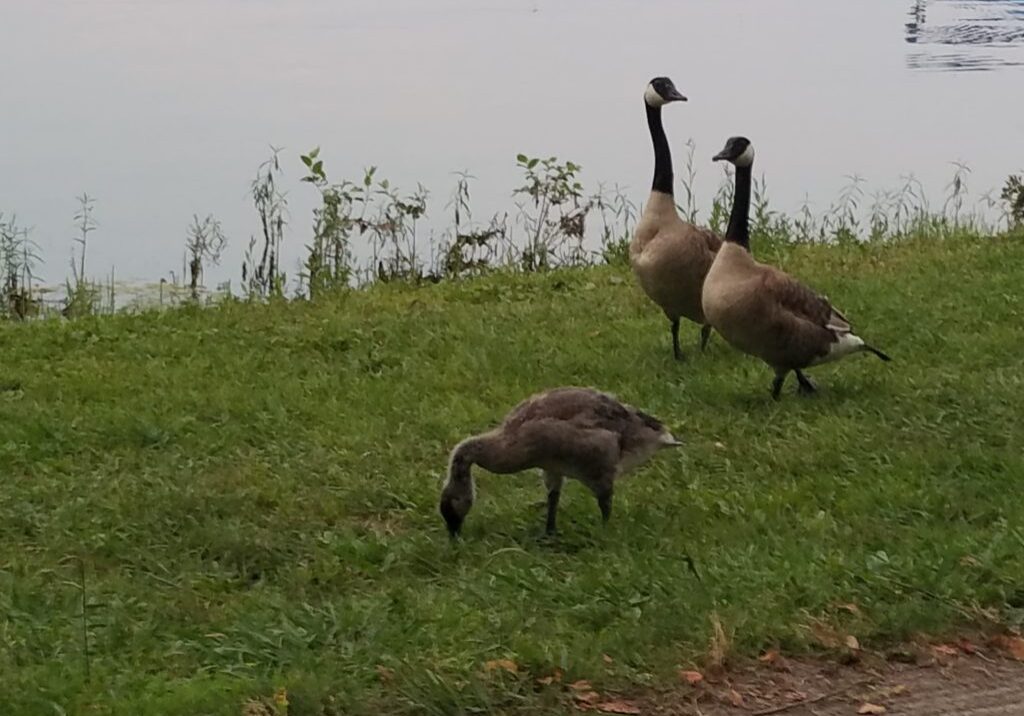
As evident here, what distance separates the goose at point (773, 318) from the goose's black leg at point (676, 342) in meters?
0.79

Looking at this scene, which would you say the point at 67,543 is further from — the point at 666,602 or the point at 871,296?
the point at 871,296

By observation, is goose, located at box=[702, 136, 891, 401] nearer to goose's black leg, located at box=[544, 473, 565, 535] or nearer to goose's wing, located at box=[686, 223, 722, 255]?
goose's wing, located at box=[686, 223, 722, 255]

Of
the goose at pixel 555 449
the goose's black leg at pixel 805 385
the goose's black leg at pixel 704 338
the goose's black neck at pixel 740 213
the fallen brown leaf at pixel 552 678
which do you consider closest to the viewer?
the fallen brown leaf at pixel 552 678

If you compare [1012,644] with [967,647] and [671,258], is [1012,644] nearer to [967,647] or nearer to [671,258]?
[967,647]

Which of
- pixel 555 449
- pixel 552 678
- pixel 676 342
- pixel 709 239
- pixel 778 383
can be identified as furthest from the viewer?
pixel 709 239

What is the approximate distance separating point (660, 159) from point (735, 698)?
17.3 ft

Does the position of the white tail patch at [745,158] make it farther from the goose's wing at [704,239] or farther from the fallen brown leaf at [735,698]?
the fallen brown leaf at [735,698]

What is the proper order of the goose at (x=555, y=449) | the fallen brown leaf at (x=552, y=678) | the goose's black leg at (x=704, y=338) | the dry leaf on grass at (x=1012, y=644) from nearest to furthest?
the fallen brown leaf at (x=552, y=678)
the dry leaf on grass at (x=1012, y=644)
the goose at (x=555, y=449)
the goose's black leg at (x=704, y=338)

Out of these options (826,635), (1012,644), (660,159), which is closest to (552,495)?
(826,635)

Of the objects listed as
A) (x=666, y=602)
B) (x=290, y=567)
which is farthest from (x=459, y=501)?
(x=666, y=602)

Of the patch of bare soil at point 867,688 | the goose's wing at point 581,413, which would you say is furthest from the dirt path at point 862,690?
the goose's wing at point 581,413

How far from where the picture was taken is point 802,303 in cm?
723

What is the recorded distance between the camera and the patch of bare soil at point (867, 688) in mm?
3871

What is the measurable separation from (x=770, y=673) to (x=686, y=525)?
149 cm
